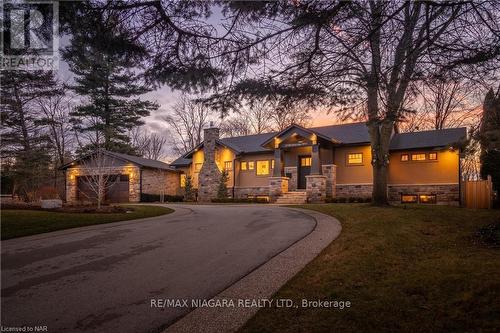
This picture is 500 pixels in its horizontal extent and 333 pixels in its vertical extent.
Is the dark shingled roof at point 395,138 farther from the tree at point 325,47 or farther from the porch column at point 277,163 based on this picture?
the tree at point 325,47

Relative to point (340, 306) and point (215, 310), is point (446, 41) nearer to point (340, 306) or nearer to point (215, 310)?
point (340, 306)

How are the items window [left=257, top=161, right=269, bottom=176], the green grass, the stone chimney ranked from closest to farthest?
the green grass → window [left=257, top=161, right=269, bottom=176] → the stone chimney

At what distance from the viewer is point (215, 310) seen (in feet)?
13.2

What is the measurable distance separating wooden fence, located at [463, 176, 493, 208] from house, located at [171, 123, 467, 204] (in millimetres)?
2246

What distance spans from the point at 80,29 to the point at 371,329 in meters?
5.68

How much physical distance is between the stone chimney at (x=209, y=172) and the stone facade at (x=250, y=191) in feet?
6.08

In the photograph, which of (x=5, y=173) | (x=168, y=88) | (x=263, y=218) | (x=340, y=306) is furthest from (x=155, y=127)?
(x=340, y=306)

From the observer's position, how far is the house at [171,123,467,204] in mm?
20609

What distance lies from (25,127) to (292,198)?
2383cm

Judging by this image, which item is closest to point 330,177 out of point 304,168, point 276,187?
point 304,168

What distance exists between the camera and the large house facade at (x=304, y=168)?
20.8 metres

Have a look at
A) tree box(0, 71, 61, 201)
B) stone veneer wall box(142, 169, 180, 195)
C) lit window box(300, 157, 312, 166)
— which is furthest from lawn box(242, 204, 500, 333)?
tree box(0, 71, 61, 201)

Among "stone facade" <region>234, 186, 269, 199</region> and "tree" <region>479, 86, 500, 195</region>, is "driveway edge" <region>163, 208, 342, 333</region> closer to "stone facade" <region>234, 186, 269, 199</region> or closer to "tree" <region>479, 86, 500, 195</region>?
"tree" <region>479, 86, 500, 195</region>

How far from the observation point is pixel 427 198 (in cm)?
2080
